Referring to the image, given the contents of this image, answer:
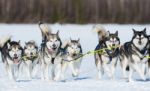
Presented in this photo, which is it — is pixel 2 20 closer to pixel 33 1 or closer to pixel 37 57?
pixel 33 1

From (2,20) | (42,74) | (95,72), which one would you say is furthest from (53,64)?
(2,20)

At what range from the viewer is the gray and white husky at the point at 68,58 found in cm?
1101

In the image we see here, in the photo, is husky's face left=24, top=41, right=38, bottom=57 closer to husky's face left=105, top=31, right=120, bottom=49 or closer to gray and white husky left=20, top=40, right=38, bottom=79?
gray and white husky left=20, top=40, right=38, bottom=79

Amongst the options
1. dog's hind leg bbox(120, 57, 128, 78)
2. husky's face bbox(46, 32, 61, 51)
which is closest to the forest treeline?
dog's hind leg bbox(120, 57, 128, 78)

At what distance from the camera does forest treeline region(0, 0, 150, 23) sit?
2506cm

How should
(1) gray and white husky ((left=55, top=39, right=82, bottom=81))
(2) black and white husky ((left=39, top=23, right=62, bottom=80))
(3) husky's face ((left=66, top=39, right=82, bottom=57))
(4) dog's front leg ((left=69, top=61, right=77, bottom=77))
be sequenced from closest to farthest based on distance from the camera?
(2) black and white husky ((left=39, top=23, right=62, bottom=80))
(1) gray and white husky ((left=55, top=39, right=82, bottom=81))
(3) husky's face ((left=66, top=39, right=82, bottom=57))
(4) dog's front leg ((left=69, top=61, right=77, bottom=77))

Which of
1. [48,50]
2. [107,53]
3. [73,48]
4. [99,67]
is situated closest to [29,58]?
[48,50]

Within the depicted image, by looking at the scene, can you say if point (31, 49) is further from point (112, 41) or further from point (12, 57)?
point (112, 41)

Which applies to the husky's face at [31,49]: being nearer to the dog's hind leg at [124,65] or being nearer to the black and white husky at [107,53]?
the black and white husky at [107,53]

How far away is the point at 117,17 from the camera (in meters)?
25.2

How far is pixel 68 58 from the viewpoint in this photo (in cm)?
1122

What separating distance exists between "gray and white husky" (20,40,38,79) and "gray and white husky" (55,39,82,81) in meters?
0.42

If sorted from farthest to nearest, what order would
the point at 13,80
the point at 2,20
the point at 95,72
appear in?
the point at 2,20 < the point at 95,72 < the point at 13,80

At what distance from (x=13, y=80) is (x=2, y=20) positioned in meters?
13.9
